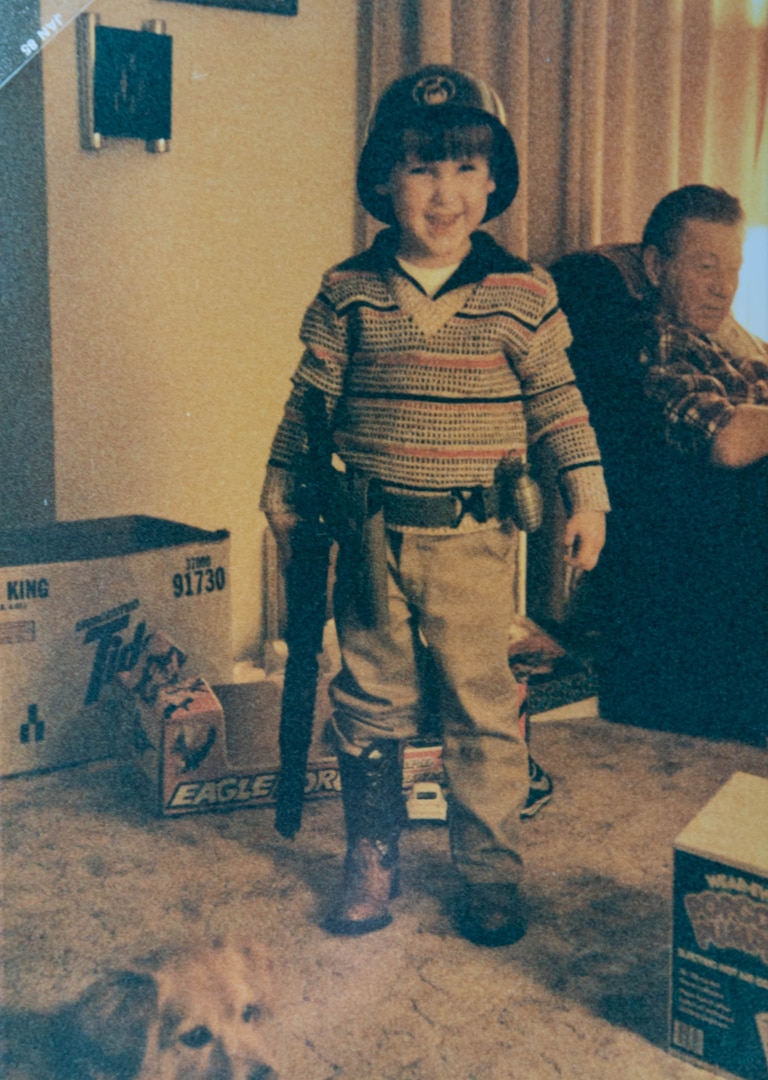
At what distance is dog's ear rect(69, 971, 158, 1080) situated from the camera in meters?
0.74

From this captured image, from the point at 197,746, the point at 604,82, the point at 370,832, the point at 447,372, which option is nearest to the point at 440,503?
the point at 447,372

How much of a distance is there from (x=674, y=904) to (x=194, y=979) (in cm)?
37

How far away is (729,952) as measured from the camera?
0.74m

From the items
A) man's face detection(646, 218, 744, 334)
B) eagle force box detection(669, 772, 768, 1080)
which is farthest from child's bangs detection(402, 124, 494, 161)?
eagle force box detection(669, 772, 768, 1080)

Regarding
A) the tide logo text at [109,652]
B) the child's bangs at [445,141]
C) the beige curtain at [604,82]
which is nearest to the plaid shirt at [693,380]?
the beige curtain at [604,82]

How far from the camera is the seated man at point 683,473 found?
1260 millimetres

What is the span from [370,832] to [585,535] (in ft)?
1.14

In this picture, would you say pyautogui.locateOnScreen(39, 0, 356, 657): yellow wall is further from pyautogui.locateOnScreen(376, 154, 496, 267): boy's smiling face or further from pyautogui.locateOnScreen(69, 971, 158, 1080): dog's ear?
pyautogui.locateOnScreen(69, 971, 158, 1080): dog's ear

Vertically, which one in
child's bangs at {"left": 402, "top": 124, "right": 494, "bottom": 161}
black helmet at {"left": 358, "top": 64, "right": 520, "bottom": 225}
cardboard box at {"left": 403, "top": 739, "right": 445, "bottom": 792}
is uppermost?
black helmet at {"left": 358, "top": 64, "right": 520, "bottom": 225}

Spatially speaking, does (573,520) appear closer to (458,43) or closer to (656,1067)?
(656,1067)

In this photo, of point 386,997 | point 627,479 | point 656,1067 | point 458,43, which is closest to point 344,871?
point 386,997

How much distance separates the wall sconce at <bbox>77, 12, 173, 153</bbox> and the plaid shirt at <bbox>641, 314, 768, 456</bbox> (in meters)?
0.65

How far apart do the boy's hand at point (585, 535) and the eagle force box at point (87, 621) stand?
0.57m

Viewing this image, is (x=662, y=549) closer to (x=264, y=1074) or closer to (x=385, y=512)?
(x=385, y=512)
